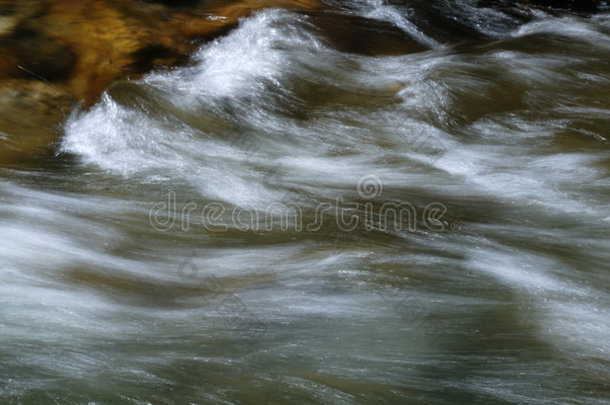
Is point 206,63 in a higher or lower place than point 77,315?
higher

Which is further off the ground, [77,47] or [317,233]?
[77,47]

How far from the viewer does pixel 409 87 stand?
5.51 m

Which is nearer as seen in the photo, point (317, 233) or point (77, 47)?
point (317, 233)

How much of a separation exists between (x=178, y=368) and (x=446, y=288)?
133 cm

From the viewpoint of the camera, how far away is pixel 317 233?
3760 millimetres

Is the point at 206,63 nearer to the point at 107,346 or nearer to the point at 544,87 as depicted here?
the point at 544,87

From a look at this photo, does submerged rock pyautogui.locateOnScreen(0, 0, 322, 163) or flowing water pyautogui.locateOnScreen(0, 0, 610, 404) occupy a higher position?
submerged rock pyautogui.locateOnScreen(0, 0, 322, 163)

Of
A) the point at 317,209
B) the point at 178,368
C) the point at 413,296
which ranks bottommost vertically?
the point at 178,368

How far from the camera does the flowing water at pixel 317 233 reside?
2.61 m

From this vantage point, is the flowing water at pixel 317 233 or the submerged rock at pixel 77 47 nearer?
the flowing water at pixel 317 233

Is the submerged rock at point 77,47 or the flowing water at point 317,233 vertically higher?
the submerged rock at point 77,47

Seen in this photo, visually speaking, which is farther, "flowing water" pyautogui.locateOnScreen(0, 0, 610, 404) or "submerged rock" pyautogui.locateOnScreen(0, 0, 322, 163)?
"submerged rock" pyautogui.locateOnScreen(0, 0, 322, 163)

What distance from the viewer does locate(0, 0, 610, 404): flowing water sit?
2609 mm

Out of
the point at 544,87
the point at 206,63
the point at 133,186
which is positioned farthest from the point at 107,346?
the point at 544,87
